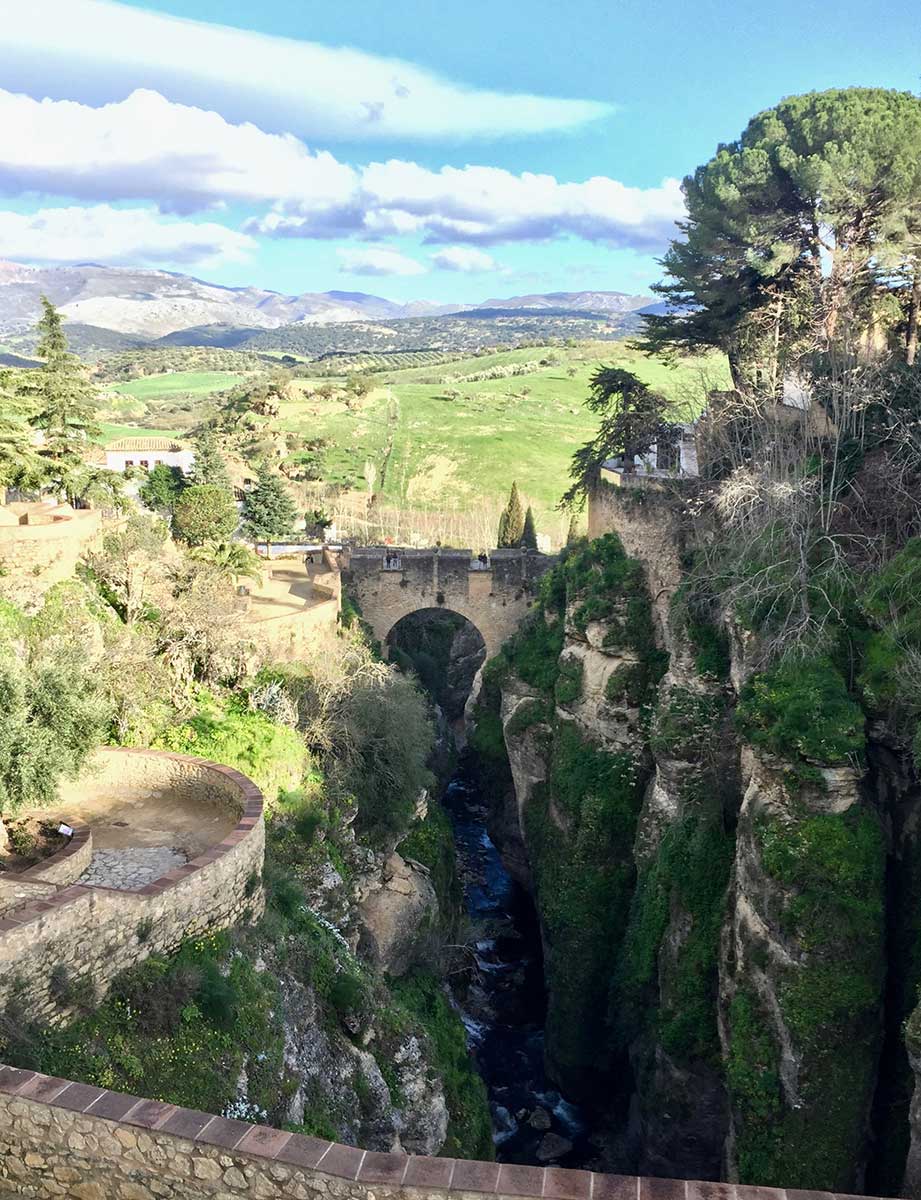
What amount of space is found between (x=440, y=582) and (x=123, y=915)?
25.8 meters

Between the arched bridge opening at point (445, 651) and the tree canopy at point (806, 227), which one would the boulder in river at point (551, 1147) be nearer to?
the tree canopy at point (806, 227)

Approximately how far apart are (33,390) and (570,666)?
1983cm

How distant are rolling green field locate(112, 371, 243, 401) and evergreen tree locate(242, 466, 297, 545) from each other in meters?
72.0

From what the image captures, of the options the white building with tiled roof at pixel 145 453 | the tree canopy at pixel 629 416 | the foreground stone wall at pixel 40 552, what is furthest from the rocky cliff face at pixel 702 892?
the white building with tiled roof at pixel 145 453

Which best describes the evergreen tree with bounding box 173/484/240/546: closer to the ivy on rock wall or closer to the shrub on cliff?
the ivy on rock wall

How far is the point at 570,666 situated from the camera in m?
26.9

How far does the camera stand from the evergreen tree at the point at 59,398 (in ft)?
95.5

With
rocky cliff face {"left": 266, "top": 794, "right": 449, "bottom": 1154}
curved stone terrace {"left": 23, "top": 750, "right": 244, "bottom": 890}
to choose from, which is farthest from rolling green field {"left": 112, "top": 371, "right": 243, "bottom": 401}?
curved stone terrace {"left": 23, "top": 750, "right": 244, "bottom": 890}

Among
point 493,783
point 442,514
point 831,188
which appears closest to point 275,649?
point 493,783

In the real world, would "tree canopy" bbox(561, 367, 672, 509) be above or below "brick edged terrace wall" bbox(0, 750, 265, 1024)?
above

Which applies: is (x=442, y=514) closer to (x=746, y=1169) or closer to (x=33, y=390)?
(x=33, y=390)

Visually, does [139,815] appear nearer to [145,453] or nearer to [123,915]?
[123,915]

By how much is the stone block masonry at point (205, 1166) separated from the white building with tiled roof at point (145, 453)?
168ft

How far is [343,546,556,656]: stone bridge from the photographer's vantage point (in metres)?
36.1
